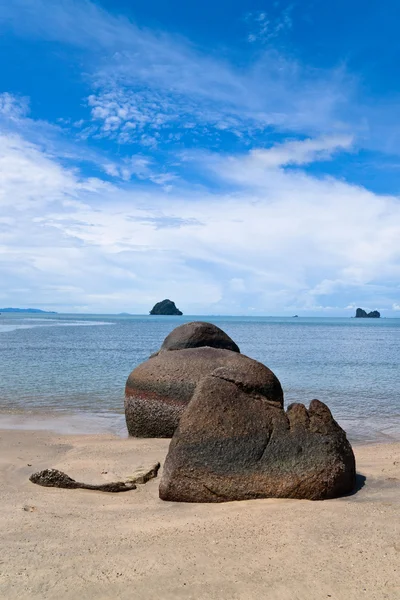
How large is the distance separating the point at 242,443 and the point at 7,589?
312 centimetres

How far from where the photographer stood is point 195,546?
5172 millimetres

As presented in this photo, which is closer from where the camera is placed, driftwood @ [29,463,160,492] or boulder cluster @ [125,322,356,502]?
boulder cluster @ [125,322,356,502]

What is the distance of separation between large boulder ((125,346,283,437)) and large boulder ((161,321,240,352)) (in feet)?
4.69

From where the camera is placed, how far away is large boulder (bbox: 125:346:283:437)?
1130 centimetres

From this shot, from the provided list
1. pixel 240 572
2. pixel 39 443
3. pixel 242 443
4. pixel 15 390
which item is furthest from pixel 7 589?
pixel 15 390

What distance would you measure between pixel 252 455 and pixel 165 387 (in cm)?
503

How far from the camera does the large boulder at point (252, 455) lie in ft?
21.4

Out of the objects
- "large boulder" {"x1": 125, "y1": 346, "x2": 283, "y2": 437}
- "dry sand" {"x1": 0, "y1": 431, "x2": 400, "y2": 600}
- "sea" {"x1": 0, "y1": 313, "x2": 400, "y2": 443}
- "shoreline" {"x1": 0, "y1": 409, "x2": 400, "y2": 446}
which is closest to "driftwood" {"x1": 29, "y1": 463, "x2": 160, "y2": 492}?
"dry sand" {"x1": 0, "y1": 431, "x2": 400, "y2": 600}

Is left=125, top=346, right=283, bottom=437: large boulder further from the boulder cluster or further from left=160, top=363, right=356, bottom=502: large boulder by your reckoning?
left=160, top=363, right=356, bottom=502: large boulder

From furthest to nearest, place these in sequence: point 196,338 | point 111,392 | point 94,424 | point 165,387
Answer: point 111,392
point 196,338
point 94,424
point 165,387

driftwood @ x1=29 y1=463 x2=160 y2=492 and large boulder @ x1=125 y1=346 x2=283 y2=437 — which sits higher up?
large boulder @ x1=125 y1=346 x2=283 y2=437

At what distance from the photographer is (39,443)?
429 inches

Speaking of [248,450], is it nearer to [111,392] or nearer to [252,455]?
[252,455]

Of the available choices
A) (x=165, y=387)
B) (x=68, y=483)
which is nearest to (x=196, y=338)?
(x=165, y=387)
